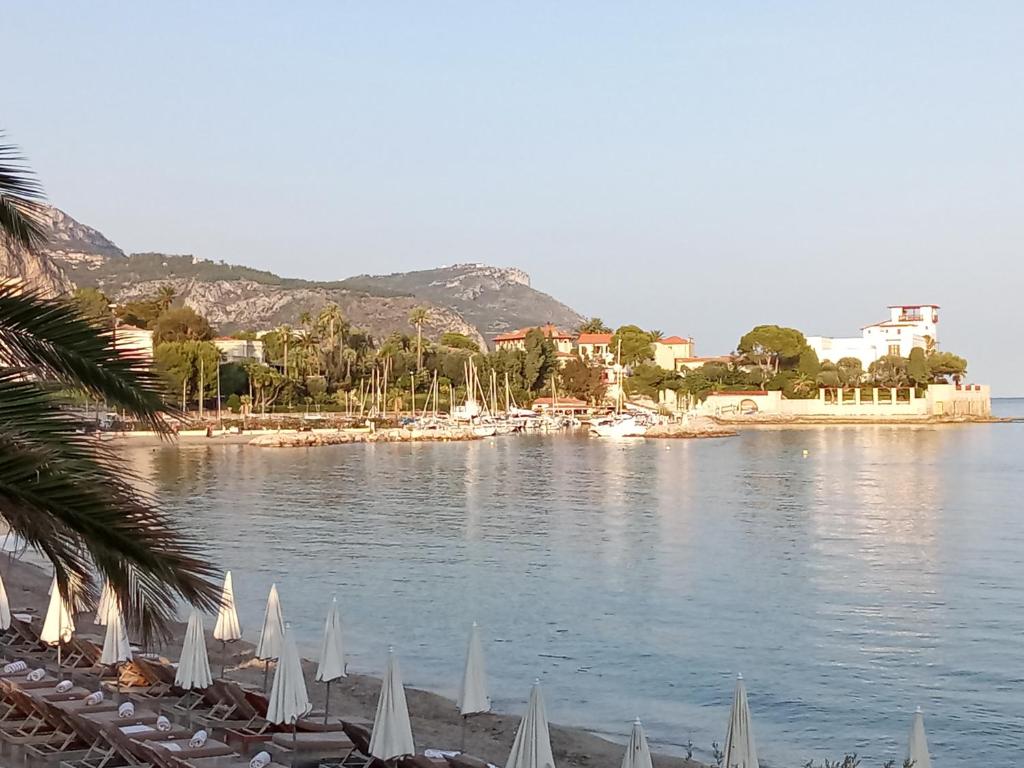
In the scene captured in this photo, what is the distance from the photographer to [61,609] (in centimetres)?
1112

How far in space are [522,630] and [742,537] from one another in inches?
611

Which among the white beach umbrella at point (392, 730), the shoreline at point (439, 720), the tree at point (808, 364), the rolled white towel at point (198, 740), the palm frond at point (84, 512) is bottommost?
the shoreline at point (439, 720)

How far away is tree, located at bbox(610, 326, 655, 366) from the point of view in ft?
390

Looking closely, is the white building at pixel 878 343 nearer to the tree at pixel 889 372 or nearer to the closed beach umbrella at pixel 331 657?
the tree at pixel 889 372

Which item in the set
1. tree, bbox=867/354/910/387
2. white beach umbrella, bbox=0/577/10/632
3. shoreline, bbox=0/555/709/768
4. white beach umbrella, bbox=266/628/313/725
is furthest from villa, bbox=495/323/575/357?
white beach umbrella, bbox=266/628/313/725

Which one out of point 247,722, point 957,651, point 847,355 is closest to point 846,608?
point 957,651

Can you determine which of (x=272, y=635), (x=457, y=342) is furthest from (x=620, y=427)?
(x=272, y=635)

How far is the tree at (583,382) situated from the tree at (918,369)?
104ft

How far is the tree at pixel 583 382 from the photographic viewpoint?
373ft

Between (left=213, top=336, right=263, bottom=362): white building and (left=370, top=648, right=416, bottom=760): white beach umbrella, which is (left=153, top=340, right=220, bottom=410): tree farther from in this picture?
(left=370, top=648, right=416, bottom=760): white beach umbrella

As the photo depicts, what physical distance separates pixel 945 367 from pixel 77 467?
120m

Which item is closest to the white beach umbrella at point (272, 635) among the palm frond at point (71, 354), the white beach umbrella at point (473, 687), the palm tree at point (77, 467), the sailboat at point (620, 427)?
the white beach umbrella at point (473, 687)

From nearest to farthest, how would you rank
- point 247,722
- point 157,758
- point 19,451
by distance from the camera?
point 19,451 → point 157,758 → point 247,722

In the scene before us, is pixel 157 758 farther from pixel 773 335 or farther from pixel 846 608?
pixel 773 335
